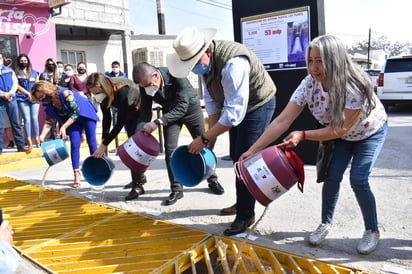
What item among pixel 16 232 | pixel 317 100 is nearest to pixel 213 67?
pixel 317 100

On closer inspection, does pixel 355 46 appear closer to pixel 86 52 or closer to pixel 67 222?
pixel 86 52

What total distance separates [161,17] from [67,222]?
2713 centimetres

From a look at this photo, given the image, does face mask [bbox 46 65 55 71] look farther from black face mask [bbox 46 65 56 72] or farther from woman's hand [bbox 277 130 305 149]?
woman's hand [bbox 277 130 305 149]

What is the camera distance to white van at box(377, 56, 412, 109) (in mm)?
10578

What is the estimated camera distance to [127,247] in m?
2.98

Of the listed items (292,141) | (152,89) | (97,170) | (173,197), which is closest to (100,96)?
(152,89)

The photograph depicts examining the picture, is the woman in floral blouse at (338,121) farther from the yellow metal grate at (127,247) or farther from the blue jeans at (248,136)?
the yellow metal grate at (127,247)

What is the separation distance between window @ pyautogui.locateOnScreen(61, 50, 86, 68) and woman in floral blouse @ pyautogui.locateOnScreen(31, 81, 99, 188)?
275 inches

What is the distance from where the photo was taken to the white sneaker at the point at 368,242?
104 inches

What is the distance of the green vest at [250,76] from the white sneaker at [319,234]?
1.12 meters

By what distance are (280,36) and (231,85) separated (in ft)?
8.98

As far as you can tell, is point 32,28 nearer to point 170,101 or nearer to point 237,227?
point 170,101

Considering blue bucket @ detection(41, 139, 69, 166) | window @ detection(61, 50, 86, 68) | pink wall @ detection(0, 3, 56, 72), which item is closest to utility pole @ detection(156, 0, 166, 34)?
window @ detection(61, 50, 86, 68)

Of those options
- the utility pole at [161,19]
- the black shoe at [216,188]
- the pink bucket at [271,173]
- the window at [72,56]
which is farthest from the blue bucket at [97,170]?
the utility pole at [161,19]
